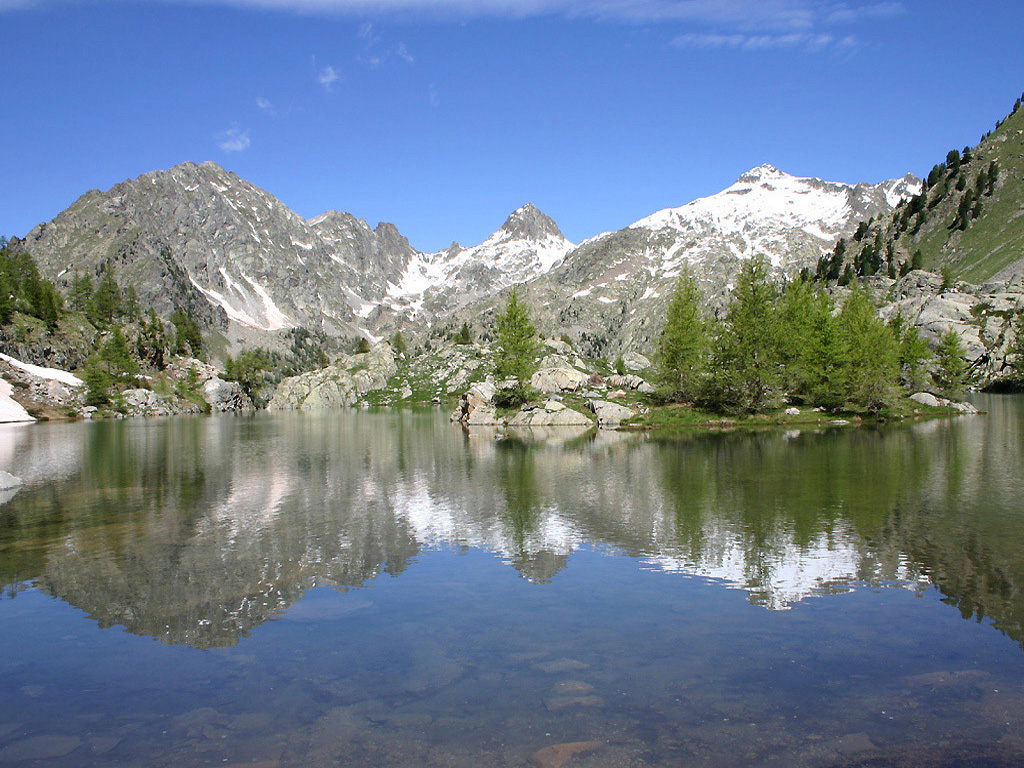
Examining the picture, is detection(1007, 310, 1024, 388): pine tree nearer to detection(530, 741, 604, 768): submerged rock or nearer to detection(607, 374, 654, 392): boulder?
detection(607, 374, 654, 392): boulder

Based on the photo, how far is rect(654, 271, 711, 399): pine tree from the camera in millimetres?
80562

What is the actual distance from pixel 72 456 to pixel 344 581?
1974 inches

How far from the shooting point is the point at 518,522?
26734mm

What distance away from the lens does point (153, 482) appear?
40531mm

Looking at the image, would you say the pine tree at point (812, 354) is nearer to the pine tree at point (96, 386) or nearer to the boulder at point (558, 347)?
the boulder at point (558, 347)

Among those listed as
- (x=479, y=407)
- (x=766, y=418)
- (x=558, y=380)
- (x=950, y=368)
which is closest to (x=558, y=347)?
(x=558, y=380)

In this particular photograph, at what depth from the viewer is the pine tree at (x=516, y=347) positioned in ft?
312

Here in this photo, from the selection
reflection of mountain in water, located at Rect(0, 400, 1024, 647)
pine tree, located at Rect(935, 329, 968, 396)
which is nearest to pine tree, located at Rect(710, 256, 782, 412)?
reflection of mountain in water, located at Rect(0, 400, 1024, 647)

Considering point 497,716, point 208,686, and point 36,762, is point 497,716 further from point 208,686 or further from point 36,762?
point 36,762


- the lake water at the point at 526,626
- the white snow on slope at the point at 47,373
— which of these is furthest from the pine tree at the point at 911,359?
the white snow on slope at the point at 47,373

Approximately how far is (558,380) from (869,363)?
44.9 m

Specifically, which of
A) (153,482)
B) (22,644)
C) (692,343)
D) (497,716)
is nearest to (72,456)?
(153,482)

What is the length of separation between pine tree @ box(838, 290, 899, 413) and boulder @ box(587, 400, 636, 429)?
83.4 ft

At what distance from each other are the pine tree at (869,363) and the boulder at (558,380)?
3857 cm
